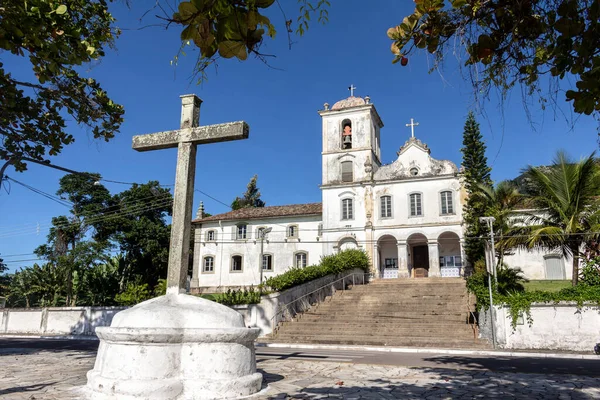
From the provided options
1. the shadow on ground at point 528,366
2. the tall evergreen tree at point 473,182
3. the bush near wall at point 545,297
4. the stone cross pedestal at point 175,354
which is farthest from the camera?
the tall evergreen tree at point 473,182

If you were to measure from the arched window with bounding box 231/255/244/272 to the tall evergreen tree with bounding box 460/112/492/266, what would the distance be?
17.6m

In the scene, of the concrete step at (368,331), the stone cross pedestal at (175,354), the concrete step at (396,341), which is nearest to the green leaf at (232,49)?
the stone cross pedestal at (175,354)

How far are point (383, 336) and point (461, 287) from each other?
8.71m

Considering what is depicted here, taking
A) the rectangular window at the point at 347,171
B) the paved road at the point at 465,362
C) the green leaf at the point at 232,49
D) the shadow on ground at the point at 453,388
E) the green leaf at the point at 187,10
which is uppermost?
the rectangular window at the point at 347,171

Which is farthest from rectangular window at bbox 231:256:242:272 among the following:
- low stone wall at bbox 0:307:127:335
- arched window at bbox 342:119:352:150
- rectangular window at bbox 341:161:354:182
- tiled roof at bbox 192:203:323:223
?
low stone wall at bbox 0:307:127:335

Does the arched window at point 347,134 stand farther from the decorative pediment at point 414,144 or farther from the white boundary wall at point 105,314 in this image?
the white boundary wall at point 105,314

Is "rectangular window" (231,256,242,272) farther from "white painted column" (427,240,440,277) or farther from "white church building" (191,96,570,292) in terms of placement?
"white painted column" (427,240,440,277)

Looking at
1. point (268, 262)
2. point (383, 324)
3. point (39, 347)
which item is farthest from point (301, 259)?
point (39, 347)

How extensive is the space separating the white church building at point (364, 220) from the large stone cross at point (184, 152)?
2136 centimetres

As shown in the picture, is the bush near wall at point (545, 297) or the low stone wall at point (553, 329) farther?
the bush near wall at point (545, 297)

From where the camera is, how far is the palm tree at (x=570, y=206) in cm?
1616

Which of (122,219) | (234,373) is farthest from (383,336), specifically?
(122,219)

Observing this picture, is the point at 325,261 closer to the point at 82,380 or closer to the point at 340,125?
the point at 340,125

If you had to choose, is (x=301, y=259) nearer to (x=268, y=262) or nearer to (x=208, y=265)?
(x=268, y=262)
